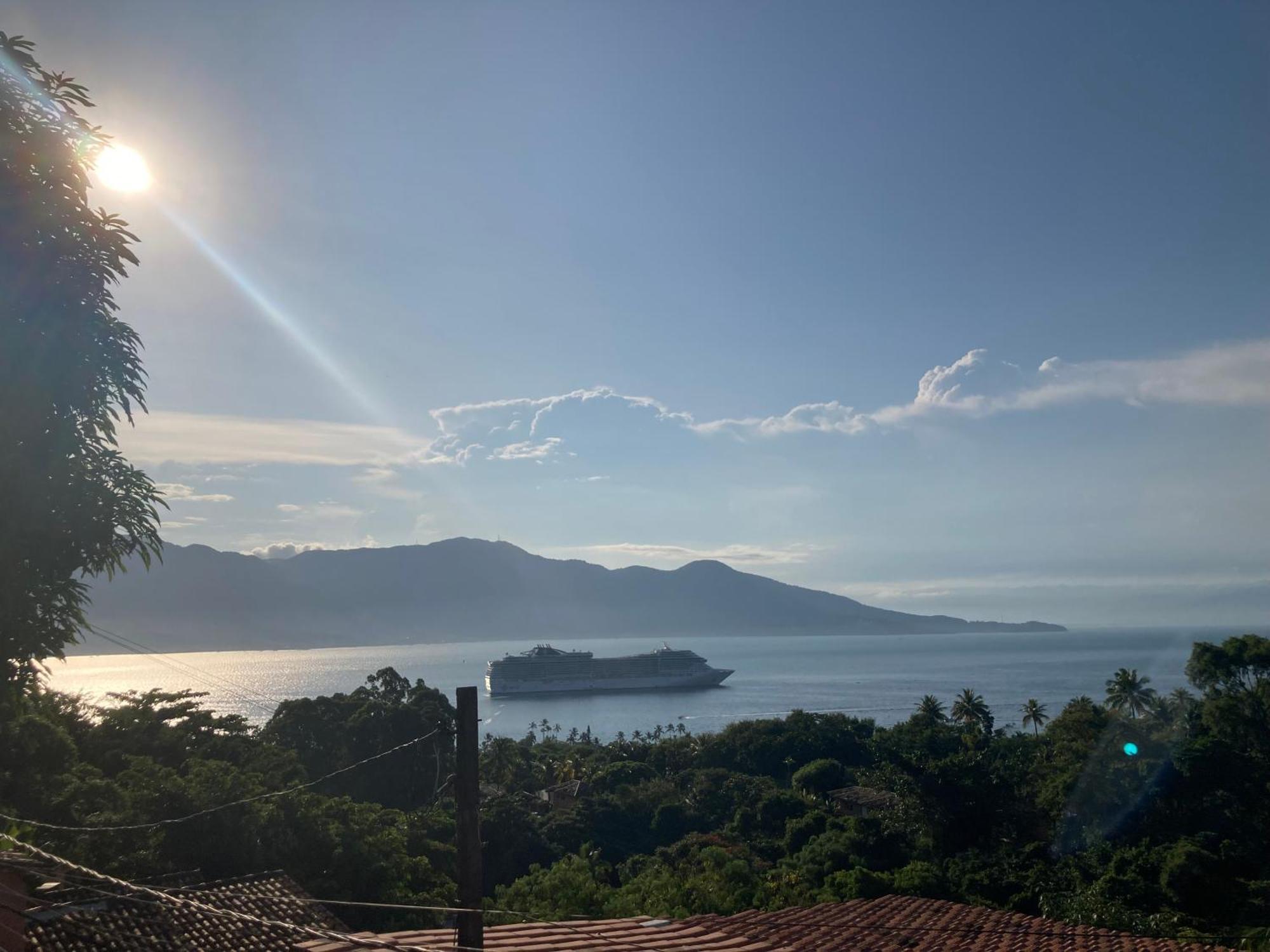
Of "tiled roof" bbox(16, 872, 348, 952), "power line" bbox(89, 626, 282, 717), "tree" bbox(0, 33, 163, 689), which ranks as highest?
"tree" bbox(0, 33, 163, 689)

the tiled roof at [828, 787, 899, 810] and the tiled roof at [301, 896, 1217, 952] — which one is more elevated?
the tiled roof at [301, 896, 1217, 952]

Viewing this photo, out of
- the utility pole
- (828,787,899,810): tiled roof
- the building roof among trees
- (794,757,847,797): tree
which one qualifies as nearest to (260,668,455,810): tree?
(828,787,899,810): tiled roof

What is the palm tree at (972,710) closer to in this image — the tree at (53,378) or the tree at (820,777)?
the tree at (820,777)

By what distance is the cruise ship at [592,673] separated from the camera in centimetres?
11462

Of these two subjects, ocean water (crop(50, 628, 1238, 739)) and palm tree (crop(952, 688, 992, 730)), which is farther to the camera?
ocean water (crop(50, 628, 1238, 739))

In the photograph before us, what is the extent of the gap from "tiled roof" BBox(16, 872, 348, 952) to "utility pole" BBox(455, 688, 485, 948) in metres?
4.32

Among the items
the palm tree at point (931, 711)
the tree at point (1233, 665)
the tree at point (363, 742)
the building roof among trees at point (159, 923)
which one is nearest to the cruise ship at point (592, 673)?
the palm tree at point (931, 711)

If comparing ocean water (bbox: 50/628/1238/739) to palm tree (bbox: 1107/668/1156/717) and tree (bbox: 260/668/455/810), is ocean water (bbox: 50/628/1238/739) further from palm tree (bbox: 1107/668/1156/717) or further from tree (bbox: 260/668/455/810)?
palm tree (bbox: 1107/668/1156/717)

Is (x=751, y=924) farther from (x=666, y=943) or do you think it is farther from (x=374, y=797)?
(x=374, y=797)

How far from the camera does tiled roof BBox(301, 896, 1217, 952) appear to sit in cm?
785

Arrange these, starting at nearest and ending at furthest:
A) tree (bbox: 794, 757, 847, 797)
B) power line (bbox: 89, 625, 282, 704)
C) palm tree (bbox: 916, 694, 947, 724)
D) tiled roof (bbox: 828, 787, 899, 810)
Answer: tiled roof (bbox: 828, 787, 899, 810) < tree (bbox: 794, 757, 847, 797) < palm tree (bbox: 916, 694, 947, 724) < power line (bbox: 89, 625, 282, 704)

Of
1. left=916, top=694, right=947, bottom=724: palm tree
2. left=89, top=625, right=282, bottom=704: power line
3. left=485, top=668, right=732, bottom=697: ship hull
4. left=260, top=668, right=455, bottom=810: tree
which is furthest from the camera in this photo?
left=485, top=668, right=732, bottom=697: ship hull

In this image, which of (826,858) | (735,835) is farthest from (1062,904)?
(735,835)

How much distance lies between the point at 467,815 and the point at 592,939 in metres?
3.20
